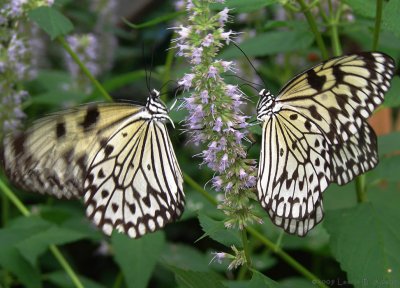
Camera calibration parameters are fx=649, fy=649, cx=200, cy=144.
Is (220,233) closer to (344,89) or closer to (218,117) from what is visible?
(218,117)

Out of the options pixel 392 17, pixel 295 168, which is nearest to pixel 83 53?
pixel 295 168

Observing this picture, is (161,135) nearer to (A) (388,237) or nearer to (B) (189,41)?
(B) (189,41)

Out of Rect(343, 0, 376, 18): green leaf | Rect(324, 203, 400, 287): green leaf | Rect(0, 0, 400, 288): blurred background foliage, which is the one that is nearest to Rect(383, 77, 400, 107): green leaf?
Rect(0, 0, 400, 288): blurred background foliage

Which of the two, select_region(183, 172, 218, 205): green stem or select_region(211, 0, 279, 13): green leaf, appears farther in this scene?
select_region(183, 172, 218, 205): green stem

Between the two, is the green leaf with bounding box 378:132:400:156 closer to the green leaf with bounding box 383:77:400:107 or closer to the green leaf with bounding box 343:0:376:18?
the green leaf with bounding box 383:77:400:107

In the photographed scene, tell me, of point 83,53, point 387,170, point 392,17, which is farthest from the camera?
point 83,53

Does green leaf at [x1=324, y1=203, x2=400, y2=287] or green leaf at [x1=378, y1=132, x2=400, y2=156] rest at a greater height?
green leaf at [x1=378, y1=132, x2=400, y2=156]

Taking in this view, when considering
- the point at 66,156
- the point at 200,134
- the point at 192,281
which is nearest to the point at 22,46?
the point at 66,156
